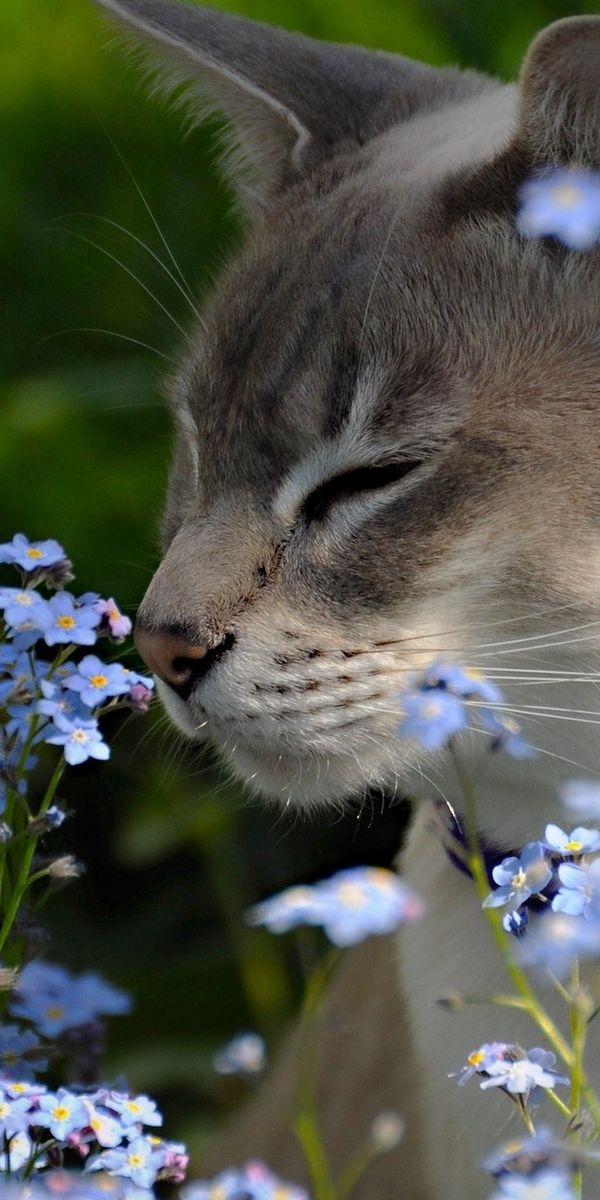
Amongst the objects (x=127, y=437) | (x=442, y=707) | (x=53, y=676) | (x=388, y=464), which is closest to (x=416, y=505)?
(x=388, y=464)

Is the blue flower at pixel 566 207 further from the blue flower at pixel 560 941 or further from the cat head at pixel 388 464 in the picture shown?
the blue flower at pixel 560 941

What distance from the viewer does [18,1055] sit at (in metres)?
1.06

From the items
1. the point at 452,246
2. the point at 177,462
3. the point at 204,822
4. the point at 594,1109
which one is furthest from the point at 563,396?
the point at 204,822

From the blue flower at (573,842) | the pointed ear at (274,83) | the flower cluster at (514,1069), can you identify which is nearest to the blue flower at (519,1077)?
the flower cluster at (514,1069)

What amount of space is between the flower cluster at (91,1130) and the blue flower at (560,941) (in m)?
0.27

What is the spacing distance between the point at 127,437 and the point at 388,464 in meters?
1.06

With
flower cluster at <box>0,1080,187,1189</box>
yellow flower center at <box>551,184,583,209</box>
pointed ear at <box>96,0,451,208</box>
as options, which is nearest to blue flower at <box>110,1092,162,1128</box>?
flower cluster at <box>0,1080,187,1189</box>

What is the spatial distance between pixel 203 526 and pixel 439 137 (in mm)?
479

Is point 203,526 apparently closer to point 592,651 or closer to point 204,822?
point 592,651

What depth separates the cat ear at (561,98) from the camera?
118 centimetres

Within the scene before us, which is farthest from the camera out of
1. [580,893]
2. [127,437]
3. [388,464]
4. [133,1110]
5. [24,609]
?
[127,437]

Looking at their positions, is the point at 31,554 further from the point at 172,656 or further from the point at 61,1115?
the point at 61,1115

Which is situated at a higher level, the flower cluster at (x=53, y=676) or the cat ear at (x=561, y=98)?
the cat ear at (x=561, y=98)

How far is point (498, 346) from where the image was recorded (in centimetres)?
129
